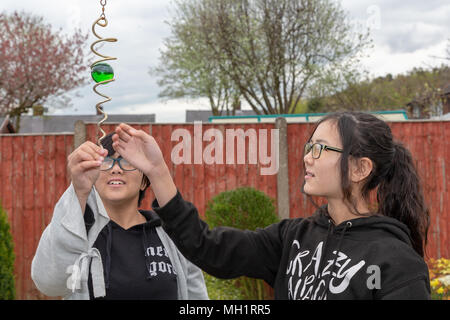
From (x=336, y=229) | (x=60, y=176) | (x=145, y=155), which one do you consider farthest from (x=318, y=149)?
(x=60, y=176)

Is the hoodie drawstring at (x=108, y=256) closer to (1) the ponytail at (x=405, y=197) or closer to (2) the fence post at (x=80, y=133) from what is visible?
(1) the ponytail at (x=405, y=197)

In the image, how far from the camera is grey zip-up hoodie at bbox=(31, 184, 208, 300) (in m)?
1.48

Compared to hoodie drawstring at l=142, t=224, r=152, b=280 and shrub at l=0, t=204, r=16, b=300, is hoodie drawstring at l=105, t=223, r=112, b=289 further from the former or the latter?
shrub at l=0, t=204, r=16, b=300

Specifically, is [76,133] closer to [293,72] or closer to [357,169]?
[357,169]

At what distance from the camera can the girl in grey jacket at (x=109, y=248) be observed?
1.51 m

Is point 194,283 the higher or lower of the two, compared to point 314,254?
lower

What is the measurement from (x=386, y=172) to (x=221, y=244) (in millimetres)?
654

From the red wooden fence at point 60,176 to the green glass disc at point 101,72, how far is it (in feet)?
16.8

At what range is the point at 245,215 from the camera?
488 centimetres

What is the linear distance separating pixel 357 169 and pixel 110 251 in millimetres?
1170

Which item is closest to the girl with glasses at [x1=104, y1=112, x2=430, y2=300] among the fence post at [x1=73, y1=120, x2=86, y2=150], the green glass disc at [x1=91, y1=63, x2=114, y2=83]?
the green glass disc at [x1=91, y1=63, x2=114, y2=83]

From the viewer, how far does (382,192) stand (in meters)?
1.59

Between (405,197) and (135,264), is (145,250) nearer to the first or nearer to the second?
(135,264)

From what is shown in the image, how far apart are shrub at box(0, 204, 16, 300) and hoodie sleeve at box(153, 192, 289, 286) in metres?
4.22
